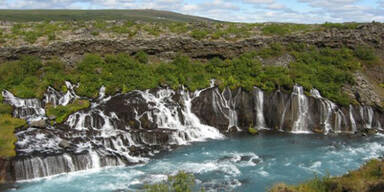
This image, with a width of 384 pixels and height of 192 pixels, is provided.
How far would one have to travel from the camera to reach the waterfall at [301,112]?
36281 millimetres

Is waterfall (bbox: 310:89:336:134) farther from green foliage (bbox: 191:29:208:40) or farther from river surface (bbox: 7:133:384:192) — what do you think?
green foliage (bbox: 191:29:208:40)

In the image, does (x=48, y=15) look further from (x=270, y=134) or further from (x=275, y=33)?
(x=270, y=134)

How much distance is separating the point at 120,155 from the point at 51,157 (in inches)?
193

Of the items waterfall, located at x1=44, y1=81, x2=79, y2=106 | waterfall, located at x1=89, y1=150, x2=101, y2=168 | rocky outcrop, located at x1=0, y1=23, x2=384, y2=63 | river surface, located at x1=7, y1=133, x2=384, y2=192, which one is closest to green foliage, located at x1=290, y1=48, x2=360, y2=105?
rocky outcrop, located at x1=0, y1=23, x2=384, y2=63

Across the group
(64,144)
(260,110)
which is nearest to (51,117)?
(64,144)

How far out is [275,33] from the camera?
49031mm

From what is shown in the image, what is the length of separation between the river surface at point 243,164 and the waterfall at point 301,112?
59.7 inches

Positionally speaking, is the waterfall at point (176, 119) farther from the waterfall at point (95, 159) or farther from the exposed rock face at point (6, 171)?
the exposed rock face at point (6, 171)

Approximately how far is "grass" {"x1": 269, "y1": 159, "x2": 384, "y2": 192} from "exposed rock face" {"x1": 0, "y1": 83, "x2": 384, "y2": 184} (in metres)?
14.6

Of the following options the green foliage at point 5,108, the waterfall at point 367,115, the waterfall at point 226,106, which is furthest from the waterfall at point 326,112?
the green foliage at point 5,108

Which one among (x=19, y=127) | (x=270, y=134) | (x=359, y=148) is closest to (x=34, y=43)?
(x=19, y=127)

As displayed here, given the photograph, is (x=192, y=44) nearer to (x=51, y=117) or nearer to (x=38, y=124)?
(x=51, y=117)

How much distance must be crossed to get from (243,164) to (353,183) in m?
12.7

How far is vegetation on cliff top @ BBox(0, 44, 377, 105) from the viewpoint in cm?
3706
